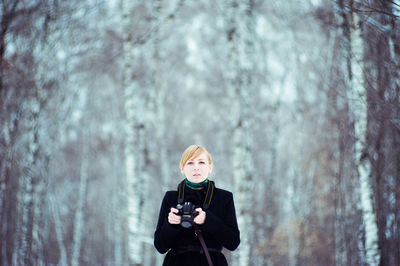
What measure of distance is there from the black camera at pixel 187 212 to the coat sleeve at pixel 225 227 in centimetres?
9

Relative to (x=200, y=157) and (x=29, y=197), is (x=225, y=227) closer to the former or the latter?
(x=200, y=157)

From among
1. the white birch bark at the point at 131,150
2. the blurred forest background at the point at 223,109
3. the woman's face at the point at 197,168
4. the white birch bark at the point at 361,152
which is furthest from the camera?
the white birch bark at the point at 131,150

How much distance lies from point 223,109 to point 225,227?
1697cm

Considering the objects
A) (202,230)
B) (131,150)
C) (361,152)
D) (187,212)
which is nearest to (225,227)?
(202,230)

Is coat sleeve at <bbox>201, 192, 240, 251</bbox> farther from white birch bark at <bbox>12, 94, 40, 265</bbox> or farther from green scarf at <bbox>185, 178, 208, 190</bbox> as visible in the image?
white birch bark at <bbox>12, 94, 40, 265</bbox>

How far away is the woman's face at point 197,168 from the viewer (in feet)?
8.82

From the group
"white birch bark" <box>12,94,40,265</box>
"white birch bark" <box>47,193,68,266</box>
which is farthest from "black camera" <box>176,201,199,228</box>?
"white birch bark" <box>47,193,68,266</box>

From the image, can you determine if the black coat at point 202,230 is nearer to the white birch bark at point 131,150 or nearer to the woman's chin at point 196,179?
the woman's chin at point 196,179

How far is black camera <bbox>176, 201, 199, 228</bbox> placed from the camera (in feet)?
8.28

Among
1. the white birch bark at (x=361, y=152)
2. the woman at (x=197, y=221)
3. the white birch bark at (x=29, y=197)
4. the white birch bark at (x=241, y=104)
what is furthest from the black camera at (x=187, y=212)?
the white birch bark at (x=29, y=197)

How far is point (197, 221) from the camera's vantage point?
254cm

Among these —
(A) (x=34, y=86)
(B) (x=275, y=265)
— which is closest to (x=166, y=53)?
(A) (x=34, y=86)

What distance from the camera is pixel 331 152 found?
12102 mm

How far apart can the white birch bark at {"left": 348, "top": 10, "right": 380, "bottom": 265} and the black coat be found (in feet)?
10.9
